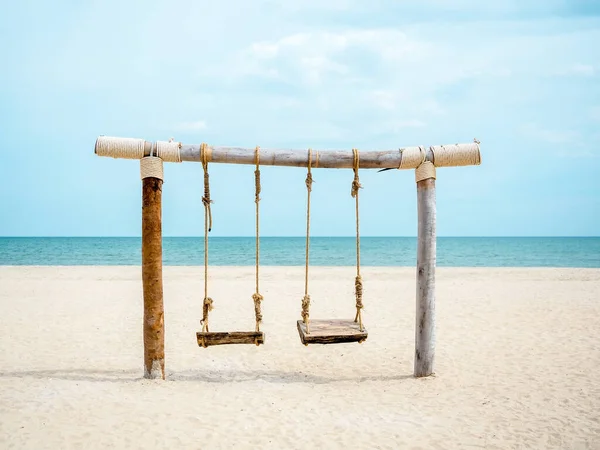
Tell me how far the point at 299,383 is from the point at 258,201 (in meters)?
2.14

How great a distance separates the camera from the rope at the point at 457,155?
5277 mm

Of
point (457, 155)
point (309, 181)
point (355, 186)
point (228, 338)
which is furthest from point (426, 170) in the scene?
point (228, 338)

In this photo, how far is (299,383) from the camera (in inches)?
216

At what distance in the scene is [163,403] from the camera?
4.57m

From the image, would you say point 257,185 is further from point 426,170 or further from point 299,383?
point 299,383

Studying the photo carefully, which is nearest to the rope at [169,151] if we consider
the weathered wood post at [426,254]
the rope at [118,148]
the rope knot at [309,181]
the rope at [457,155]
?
the rope at [118,148]

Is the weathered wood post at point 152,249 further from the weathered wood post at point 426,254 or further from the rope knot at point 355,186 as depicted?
the weathered wood post at point 426,254

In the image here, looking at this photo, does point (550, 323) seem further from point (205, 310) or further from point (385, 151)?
point (205, 310)

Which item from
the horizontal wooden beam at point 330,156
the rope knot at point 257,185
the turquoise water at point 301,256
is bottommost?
the turquoise water at point 301,256

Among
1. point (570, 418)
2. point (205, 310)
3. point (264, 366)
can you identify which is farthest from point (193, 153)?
point (570, 418)

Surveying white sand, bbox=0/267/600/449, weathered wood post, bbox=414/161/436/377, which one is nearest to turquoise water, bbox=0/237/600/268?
white sand, bbox=0/267/600/449

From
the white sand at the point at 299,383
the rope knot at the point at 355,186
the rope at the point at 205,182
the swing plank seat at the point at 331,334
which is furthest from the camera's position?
the rope knot at the point at 355,186

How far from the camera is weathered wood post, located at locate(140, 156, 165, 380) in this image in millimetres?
4992

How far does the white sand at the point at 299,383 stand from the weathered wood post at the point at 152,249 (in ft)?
1.89
